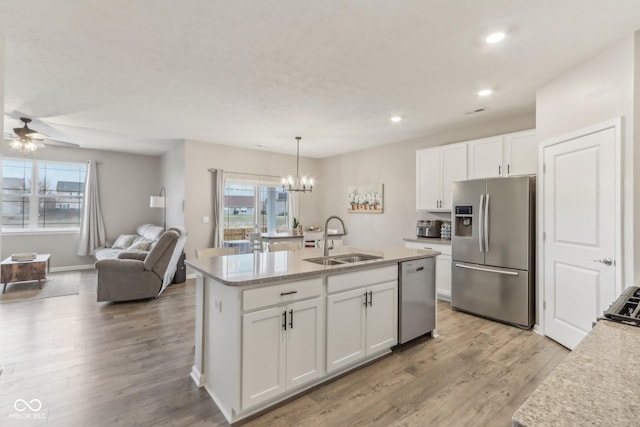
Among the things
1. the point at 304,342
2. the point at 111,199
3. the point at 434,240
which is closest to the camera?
the point at 304,342

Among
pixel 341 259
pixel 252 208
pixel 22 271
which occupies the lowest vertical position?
pixel 22 271

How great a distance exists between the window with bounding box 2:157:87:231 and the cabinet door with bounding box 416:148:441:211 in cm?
744

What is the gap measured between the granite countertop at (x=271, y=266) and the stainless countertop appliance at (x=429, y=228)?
1.88 meters

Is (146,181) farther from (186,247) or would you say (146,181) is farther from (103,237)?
(186,247)

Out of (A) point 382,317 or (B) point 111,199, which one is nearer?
(A) point 382,317

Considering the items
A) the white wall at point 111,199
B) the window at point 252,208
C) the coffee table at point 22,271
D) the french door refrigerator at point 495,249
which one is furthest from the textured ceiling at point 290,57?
the white wall at point 111,199

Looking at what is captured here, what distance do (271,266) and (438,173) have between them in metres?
3.62

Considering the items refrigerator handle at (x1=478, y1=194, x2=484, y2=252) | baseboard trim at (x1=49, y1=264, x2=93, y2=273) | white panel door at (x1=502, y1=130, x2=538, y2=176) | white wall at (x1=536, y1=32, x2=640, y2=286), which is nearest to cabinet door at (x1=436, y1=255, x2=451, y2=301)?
refrigerator handle at (x1=478, y1=194, x2=484, y2=252)

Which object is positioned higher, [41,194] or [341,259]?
[41,194]

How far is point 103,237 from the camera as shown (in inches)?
274

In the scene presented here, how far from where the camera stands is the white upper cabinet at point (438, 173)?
4.66 meters

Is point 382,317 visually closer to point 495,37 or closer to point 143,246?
point 495,37

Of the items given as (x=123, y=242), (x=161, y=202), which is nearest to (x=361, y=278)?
(x=161, y=202)

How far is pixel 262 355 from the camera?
2.00 metres
